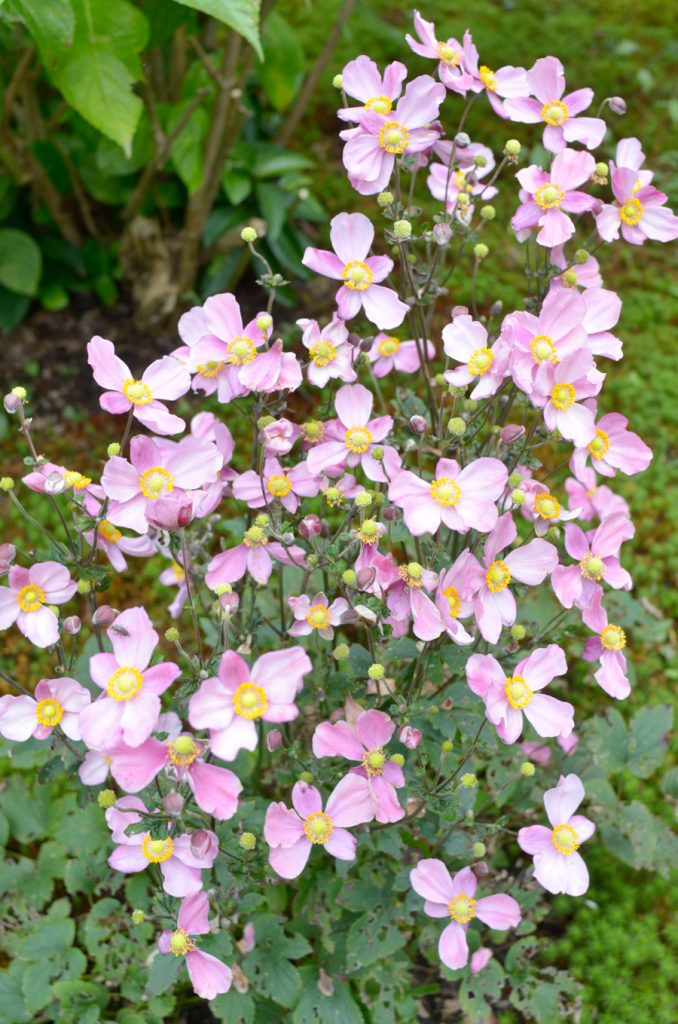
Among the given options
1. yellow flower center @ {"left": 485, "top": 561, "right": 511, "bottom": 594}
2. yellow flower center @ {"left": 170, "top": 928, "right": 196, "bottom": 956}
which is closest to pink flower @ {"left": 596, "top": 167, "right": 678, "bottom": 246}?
yellow flower center @ {"left": 485, "top": 561, "right": 511, "bottom": 594}

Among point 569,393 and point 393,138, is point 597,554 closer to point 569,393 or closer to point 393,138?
point 569,393

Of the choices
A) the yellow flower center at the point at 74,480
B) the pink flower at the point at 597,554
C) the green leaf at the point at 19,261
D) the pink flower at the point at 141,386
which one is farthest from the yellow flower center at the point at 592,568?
the green leaf at the point at 19,261

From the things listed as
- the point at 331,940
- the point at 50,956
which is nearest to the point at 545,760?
the point at 331,940

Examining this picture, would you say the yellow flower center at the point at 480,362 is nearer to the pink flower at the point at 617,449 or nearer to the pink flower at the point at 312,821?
the pink flower at the point at 617,449

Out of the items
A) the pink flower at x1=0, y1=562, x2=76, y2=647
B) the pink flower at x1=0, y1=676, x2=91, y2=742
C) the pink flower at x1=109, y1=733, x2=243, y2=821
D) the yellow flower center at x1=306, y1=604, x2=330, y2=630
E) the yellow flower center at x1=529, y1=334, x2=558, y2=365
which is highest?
the yellow flower center at x1=529, y1=334, x2=558, y2=365

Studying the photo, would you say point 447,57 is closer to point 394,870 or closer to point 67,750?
point 67,750

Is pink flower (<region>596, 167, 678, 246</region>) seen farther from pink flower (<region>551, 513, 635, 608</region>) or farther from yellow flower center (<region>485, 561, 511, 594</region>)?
yellow flower center (<region>485, 561, 511, 594</region>)
